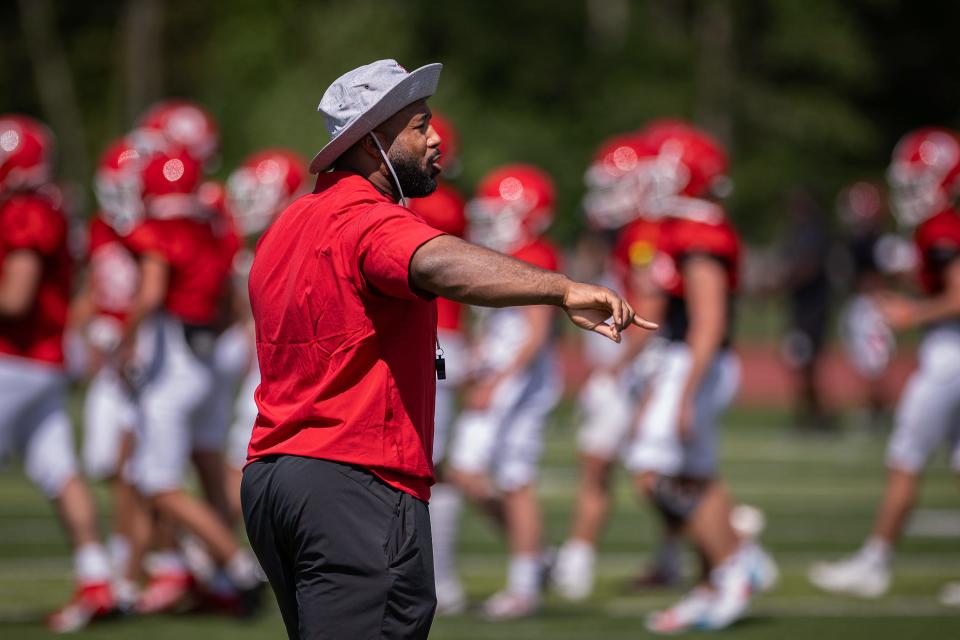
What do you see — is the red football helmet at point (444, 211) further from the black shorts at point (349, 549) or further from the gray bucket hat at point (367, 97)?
the black shorts at point (349, 549)

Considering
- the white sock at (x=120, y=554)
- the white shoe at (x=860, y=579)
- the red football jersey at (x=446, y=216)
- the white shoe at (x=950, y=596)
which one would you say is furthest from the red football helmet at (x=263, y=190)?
the white shoe at (x=950, y=596)

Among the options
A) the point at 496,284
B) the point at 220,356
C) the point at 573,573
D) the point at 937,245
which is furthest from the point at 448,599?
the point at 496,284

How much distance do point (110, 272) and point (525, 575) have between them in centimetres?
319

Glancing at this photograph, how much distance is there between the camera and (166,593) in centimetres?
853

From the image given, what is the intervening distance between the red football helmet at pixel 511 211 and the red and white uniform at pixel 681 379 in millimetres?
1127

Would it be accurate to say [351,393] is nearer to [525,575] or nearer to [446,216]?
[446,216]

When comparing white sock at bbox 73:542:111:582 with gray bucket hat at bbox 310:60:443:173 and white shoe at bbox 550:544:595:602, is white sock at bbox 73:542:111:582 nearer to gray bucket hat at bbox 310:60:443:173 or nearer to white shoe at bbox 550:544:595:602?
white shoe at bbox 550:544:595:602

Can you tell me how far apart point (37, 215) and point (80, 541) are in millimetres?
1614

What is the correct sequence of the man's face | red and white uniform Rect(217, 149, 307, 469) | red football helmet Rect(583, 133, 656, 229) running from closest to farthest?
1. the man's face
2. red and white uniform Rect(217, 149, 307, 469)
3. red football helmet Rect(583, 133, 656, 229)

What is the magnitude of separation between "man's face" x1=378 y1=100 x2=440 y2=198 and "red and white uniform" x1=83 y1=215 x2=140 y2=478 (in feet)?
15.1

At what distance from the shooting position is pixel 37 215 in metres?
7.88

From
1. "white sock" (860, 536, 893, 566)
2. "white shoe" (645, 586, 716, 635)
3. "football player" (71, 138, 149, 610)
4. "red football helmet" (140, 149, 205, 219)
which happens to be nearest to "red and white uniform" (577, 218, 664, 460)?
"white shoe" (645, 586, 716, 635)

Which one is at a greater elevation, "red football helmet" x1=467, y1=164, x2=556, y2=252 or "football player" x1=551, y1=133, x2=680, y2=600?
"red football helmet" x1=467, y1=164, x2=556, y2=252

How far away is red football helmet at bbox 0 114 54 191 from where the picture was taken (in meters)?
7.96
